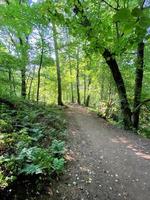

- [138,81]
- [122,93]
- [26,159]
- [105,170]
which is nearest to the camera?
[26,159]

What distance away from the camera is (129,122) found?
417 inches

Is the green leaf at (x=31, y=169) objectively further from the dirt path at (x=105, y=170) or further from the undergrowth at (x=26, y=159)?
the dirt path at (x=105, y=170)

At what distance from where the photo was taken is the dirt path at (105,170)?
4.33m

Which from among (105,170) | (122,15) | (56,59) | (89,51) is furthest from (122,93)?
(122,15)

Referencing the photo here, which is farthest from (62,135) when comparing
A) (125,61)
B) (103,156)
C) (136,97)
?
(125,61)

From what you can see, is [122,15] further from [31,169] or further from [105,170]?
[105,170]

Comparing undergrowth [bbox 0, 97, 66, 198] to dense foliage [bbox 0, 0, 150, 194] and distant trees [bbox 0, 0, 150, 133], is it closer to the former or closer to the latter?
dense foliage [bbox 0, 0, 150, 194]

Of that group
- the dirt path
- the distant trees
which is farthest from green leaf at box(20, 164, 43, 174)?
the distant trees

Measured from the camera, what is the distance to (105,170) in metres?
5.36

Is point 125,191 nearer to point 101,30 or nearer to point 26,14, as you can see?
point 101,30

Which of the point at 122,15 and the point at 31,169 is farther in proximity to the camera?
the point at 31,169

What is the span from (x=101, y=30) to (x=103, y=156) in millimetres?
4010

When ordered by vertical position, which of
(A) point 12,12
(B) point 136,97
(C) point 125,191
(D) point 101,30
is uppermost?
(A) point 12,12

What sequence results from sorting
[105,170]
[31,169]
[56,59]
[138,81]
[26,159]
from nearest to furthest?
1. [31,169]
2. [26,159]
3. [105,170]
4. [138,81]
5. [56,59]
